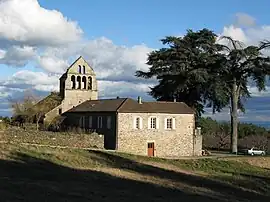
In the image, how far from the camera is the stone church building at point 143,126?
4869cm

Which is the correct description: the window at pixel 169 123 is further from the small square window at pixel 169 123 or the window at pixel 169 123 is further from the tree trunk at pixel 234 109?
the tree trunk at pixel 234 109

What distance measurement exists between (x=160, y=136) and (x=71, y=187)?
29.2 meters

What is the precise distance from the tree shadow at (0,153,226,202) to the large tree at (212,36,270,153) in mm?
26641

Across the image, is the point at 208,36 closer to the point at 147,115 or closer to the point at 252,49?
the point at 252,49

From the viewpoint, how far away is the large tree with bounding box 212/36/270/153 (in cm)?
5181

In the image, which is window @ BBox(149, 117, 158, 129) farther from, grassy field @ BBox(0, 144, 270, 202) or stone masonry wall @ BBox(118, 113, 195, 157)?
grassy field @ BBox(0, 144, 270, 202)

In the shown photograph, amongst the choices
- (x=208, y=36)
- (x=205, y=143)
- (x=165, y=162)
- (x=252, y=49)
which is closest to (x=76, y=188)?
(x=165, y=162)

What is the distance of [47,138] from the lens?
4459 centimetres

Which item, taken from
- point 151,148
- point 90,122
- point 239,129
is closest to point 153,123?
point 151,148

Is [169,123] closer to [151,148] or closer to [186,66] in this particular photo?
[151,148]

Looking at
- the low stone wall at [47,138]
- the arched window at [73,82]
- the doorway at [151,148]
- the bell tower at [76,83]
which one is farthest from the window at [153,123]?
the arched window at [73,82]

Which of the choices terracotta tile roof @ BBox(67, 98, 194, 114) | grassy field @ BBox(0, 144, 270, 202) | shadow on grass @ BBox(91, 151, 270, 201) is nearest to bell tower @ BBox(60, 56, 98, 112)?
terracotta tile roof @ BBox(67, 98, 194, 114)

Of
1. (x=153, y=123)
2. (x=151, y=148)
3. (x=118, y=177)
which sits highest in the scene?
(x=153, y=123)

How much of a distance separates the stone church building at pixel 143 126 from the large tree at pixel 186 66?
397 centimetres
